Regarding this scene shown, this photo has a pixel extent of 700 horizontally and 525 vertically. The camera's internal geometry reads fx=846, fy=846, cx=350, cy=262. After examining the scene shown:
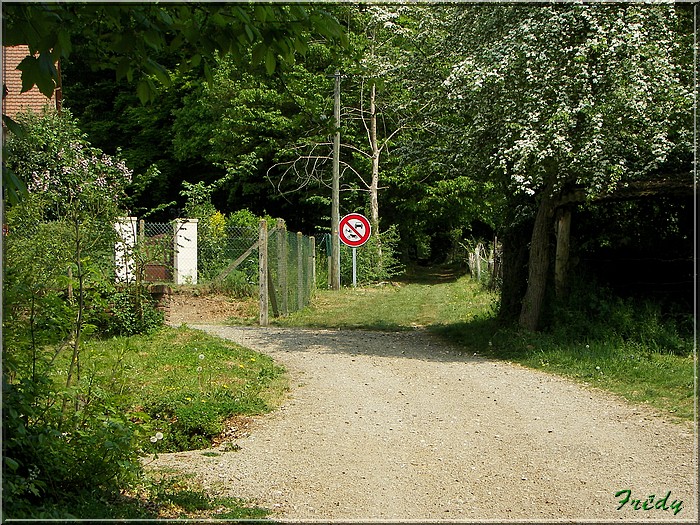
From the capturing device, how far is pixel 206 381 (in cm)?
955

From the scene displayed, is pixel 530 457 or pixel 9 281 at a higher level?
pixel 9 281

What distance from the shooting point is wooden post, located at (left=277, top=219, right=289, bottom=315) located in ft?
59.5

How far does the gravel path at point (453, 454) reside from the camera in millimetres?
5531

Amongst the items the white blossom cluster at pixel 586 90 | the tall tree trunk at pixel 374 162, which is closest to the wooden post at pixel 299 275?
the white blossom cluster at pixel 586 90

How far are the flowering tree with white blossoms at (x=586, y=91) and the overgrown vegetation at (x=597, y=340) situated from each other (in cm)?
201

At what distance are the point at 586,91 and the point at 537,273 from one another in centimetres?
333

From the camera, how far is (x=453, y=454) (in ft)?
22.5

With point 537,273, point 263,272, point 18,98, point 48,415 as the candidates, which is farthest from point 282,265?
point 48,415

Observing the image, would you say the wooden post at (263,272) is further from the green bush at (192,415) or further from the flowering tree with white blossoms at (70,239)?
the green bush at (192,415)

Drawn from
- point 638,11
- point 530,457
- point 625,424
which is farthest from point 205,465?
point 638,11

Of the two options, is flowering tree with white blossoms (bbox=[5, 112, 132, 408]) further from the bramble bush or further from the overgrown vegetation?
the overgrown vegetation

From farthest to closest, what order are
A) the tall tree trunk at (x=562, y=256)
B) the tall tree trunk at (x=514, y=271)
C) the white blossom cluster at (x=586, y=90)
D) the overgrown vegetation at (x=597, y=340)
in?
the tall tree trunk at (x=514, y=271), the tall tree trunk at (x=562, y=256), the white blossom cluster at (x=586, y=90), the overgrown vegetation at (x=597, y=340)

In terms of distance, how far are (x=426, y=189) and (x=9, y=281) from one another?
99.4 feet

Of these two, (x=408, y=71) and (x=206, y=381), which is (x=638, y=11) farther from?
(x=206, y=381)
